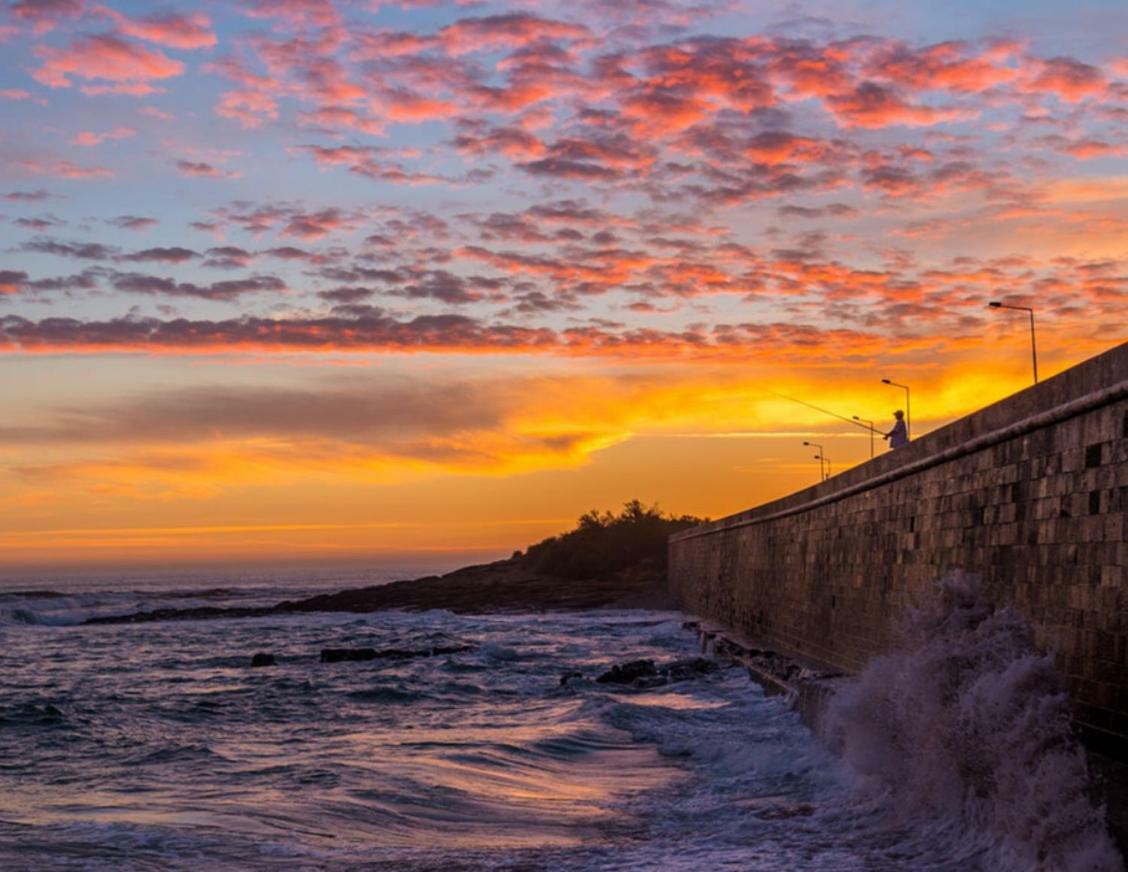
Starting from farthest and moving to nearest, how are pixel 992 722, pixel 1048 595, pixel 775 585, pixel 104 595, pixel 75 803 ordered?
A: pixel 104 595
pixel 775 585
pixel 75 803
pixel 1048 595
pixel 992 722

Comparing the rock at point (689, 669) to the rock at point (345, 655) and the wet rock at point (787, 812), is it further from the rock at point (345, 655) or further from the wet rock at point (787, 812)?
the wet rock at point (787, 812)

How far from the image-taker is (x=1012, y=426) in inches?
476

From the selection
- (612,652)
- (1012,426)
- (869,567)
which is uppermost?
(1012,426)

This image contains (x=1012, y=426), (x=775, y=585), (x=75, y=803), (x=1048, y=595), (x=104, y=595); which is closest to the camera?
(x=1048, y=595)

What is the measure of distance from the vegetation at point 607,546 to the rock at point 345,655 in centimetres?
3831

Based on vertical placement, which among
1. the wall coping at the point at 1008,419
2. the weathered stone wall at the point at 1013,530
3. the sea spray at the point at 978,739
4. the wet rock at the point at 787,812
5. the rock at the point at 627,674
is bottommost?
the wet rock at the point at 787,812

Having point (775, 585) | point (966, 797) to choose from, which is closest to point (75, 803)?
point (966, 797)

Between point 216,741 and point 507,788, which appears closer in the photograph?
point 507,788

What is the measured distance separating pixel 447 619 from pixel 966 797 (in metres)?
42.6

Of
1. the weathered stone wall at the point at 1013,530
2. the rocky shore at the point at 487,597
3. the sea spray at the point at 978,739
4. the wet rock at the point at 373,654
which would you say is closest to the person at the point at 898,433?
the weathered stone wall at the point at 1013,530

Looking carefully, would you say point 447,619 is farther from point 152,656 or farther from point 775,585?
point 775,585

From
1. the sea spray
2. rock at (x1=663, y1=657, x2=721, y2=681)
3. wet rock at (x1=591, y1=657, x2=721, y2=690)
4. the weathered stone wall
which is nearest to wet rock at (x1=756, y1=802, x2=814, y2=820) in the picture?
the sea spray

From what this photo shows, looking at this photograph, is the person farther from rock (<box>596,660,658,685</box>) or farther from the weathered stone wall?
rock (<box>596,660,658,685</box>)

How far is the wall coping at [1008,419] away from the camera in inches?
385
